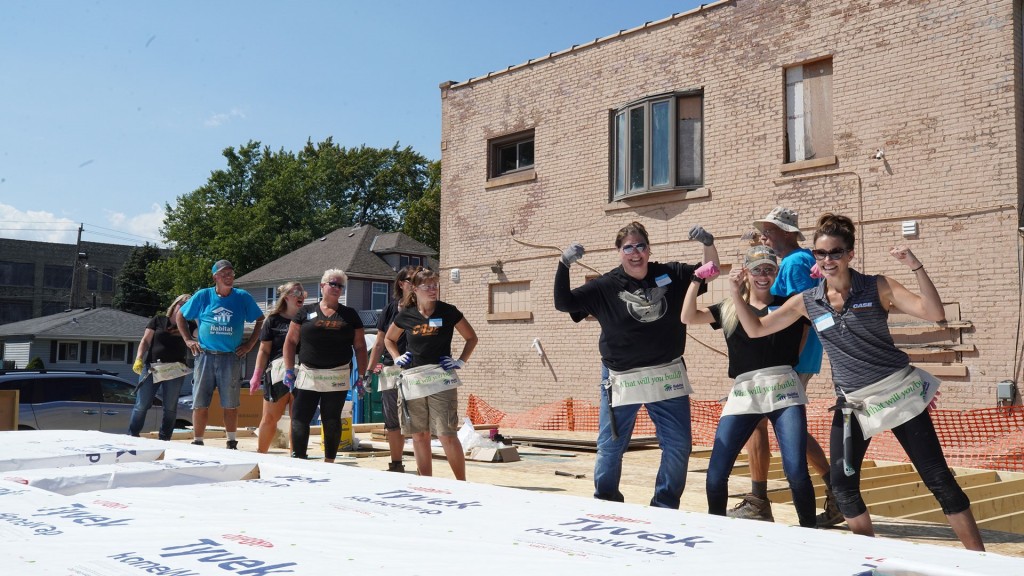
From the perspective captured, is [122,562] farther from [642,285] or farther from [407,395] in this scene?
[407,395]

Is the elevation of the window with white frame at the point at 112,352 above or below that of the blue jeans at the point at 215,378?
above

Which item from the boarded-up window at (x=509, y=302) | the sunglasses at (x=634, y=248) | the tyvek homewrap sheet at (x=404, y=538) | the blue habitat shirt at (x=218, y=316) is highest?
the boarded-up window at (x=509, y=302)

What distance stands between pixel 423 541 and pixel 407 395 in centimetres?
422

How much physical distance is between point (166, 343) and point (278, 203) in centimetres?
5434

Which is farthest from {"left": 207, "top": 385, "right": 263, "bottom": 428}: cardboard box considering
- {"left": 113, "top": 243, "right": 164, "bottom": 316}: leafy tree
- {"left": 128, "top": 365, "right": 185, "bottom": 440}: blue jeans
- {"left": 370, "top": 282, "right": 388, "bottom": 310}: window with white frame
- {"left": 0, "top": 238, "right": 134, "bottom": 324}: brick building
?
{"left": 0, "top": 238, "right": 134, "bottom": 324}: brick building

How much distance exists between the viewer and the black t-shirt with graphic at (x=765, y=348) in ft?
17.1

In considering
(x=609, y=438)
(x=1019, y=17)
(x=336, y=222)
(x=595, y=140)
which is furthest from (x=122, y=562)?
(x=336, y=222)

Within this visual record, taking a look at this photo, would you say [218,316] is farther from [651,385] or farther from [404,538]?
[404,538]

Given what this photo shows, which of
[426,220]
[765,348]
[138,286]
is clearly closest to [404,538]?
[765,348]

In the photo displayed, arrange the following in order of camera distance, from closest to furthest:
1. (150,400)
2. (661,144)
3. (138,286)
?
(150,400)
(661,144)
(138,286)

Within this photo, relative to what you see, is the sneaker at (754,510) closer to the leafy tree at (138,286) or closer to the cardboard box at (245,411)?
the cardboard box at (245,411)


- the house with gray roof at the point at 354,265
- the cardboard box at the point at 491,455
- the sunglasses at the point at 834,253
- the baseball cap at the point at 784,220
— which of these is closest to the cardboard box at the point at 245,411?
the cardboard box at the point at 491,455

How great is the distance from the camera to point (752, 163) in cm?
1505

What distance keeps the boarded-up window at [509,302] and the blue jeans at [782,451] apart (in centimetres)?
1284
